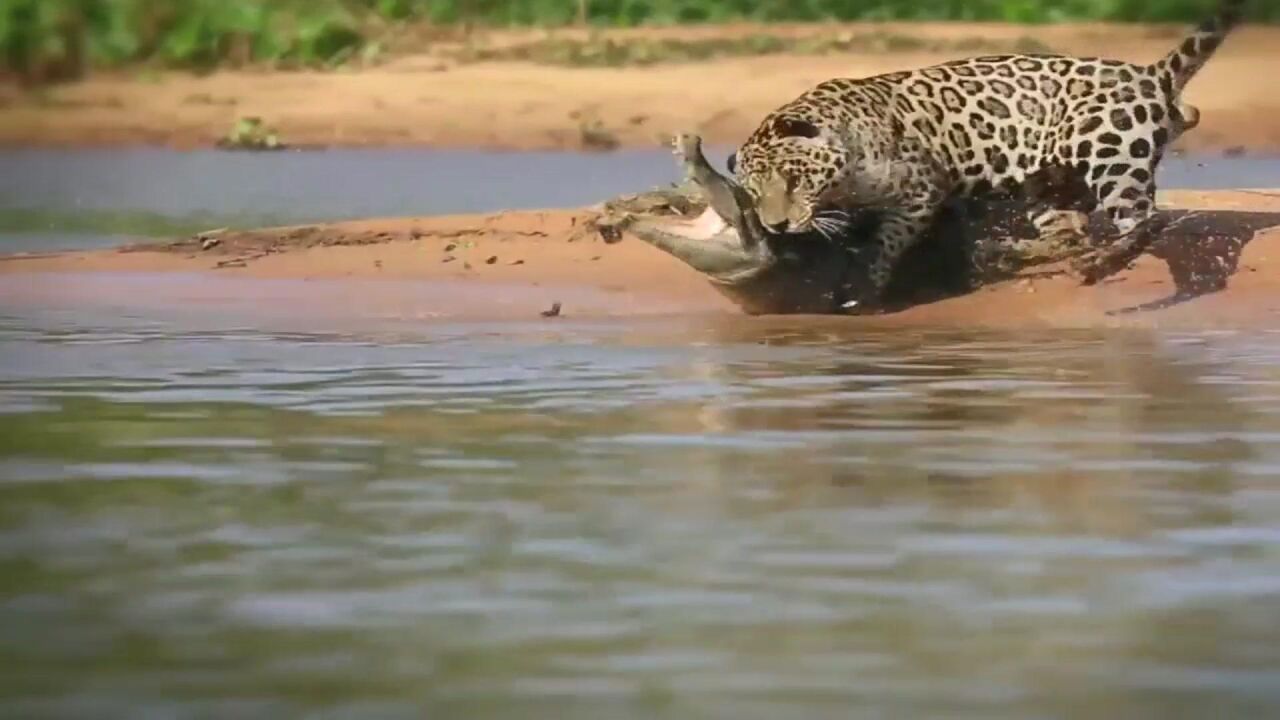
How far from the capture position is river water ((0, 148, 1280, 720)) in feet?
17.7

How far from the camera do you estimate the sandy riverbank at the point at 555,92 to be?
2416 centimetres

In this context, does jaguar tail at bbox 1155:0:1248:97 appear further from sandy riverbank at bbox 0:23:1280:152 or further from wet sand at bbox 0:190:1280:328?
sandy riverbank at bbox 0:23:1280:152

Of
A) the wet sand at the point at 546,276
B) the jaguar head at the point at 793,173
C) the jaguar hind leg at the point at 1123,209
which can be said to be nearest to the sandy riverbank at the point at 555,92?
the wet sand at the point at 546,276

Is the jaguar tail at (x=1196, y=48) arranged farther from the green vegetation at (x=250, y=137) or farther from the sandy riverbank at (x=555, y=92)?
the green vegetation at (x=250, y=137)

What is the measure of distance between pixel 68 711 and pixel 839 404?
4.76 meters

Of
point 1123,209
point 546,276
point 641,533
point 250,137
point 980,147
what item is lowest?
point 250,137

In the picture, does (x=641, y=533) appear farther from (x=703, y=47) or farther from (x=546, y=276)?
(x=703, y=47)

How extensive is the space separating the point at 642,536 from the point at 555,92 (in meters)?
18.1

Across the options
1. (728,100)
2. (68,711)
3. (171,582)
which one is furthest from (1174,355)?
(728,100)

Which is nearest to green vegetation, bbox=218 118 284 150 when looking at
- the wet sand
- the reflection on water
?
the wet sand

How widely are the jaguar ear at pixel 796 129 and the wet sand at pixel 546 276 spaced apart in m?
0.87

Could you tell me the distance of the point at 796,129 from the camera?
12.3 meters

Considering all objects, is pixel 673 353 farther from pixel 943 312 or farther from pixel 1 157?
pixel 1 157

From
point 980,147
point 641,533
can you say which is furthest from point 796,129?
point 641,533
